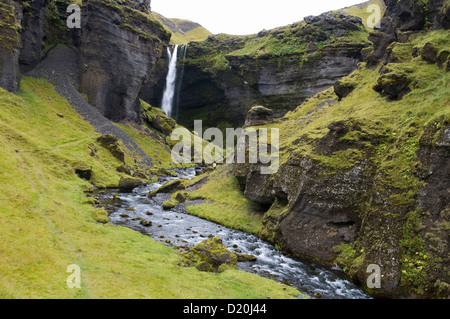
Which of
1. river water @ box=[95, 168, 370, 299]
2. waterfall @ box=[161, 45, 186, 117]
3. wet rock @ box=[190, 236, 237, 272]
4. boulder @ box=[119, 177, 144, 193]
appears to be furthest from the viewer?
waterfall @ box=[161, 45, 186, 117]

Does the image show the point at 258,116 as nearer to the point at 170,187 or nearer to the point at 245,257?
the point at 170,187

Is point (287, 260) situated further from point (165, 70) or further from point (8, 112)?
point (165, 70)

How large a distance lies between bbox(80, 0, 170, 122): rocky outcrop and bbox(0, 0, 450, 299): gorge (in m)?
0.43

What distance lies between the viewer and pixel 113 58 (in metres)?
91.1

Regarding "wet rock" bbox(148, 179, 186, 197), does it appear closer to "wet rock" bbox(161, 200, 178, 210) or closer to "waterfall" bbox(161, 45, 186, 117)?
"wet rock" bbox(161, 200, 178, 210)

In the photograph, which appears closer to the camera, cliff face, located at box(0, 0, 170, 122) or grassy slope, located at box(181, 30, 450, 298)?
grassy slope, located at box(181, 30, 450, 298)

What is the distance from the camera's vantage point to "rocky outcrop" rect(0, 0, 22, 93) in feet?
197

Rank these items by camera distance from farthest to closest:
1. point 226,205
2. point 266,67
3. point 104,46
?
1. point 266,67
2. point 104,46
3. point 226,205

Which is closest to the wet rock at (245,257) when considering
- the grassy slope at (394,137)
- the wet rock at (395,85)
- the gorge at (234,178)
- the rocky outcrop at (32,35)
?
the gorge at (234,178)

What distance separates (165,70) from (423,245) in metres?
123

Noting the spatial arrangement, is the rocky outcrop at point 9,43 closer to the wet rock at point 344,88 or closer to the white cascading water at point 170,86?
the wet rock at point 344,88

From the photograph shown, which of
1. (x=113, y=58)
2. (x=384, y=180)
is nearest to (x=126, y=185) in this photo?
(x=384, y=180)

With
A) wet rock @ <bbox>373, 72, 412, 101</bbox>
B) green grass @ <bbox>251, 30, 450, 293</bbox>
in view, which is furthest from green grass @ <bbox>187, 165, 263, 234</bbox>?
wet rock @ <bbox>373, 72, 412, 101</bbox>

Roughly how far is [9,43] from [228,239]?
62.3m
